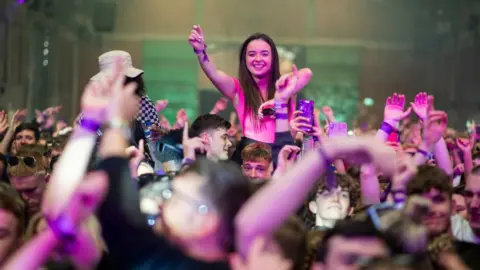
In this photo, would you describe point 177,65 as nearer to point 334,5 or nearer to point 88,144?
point 334,5

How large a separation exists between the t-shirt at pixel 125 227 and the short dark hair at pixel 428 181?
99 centimetres

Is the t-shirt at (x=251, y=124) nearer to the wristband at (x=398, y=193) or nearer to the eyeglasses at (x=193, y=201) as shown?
the wristband at (x=398, y=193)

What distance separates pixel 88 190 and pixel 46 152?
A: 13.0 ft

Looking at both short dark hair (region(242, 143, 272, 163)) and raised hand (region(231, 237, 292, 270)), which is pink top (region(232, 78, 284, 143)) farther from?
raised hand (region(231, 237, 292, 270))

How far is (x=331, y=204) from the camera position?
10.3 ft

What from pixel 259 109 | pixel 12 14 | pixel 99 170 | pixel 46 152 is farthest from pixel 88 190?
pixel 12 14

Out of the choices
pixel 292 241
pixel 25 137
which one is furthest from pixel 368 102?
pixel 292 241

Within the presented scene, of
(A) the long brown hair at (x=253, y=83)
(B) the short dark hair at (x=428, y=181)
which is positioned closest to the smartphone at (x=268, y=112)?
(A) the long brown hair at (x=253, y=83)

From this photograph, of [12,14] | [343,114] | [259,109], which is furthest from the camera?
[343,114]

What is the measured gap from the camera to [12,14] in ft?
43.8

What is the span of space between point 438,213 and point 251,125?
190 centimetres

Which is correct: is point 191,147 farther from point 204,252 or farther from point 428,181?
point 204,252

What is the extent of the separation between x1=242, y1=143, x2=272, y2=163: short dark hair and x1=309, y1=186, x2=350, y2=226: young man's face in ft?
2.21

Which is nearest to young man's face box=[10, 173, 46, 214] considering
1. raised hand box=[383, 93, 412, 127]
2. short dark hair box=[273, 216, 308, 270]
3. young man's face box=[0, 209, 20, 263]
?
young man's face box=[0, 209, 20, 263]
